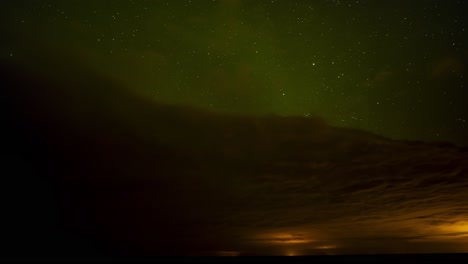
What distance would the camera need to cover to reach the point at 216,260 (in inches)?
152

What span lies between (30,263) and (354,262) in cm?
308

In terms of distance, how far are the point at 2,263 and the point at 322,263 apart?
3034 mm

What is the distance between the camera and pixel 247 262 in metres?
3.40

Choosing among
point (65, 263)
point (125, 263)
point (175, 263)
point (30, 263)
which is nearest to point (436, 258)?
point (175, 263)

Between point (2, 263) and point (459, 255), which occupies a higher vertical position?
point (459, 255)

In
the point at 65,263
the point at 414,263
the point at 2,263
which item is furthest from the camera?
the point at 414,263

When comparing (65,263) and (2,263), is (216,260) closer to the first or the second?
(65,263)

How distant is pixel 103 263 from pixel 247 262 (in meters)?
1.38

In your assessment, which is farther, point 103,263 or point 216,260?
point 216,260

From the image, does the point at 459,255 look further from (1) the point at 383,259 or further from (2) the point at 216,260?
(2) the point at 216,260

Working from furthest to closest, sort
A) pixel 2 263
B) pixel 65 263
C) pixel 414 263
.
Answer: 1. pixel 414 263
2. pixel 2 263
3. pixel 65 263

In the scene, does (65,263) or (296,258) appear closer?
(65,263)

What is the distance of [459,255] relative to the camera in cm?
379

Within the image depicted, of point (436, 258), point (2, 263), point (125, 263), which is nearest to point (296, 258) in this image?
point (436, 258)
